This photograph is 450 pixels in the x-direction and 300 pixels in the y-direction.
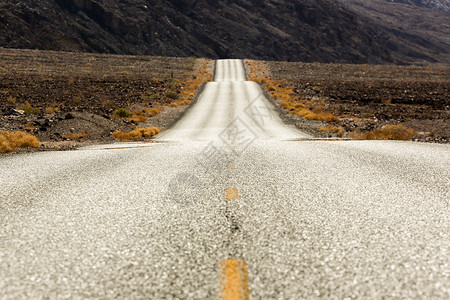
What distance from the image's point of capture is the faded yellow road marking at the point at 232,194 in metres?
3.77

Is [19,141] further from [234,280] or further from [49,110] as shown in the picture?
[234,280]

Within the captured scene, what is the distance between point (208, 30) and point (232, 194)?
107406mm

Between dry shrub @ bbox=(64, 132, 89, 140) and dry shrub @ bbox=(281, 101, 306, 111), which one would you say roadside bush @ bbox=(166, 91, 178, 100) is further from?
dry shrub @ bbox=(64, 132, 89, 140)

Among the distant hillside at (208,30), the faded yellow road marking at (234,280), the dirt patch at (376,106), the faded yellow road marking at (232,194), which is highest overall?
the distant hillside at (208,30)

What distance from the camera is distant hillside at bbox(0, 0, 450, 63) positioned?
68.2 metres

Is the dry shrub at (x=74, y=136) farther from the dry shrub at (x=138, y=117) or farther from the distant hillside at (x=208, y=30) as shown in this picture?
the distant hillside at (x=208, y=30)

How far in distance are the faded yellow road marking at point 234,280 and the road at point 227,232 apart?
0.4 inches

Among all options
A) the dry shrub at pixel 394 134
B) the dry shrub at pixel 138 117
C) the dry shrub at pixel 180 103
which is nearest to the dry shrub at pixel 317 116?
the dry shrub at pixel 394 134

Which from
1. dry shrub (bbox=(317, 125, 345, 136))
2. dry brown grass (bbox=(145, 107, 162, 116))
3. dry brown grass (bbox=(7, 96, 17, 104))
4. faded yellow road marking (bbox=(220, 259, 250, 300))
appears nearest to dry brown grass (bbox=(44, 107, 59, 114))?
dry brown grass (bbox=(7, 96, 17, 104))

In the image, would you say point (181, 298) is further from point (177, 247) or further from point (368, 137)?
point (368, 137)

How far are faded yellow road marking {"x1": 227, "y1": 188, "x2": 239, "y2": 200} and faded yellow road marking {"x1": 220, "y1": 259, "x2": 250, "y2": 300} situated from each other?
1450mm

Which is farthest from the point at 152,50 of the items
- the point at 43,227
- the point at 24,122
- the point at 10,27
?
the point at 43,227

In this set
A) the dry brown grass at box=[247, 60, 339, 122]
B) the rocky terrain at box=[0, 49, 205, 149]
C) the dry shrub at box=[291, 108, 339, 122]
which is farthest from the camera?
the dry brown grass at box=[247, 60, 339, 122]

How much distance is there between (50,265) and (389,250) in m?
2.74
